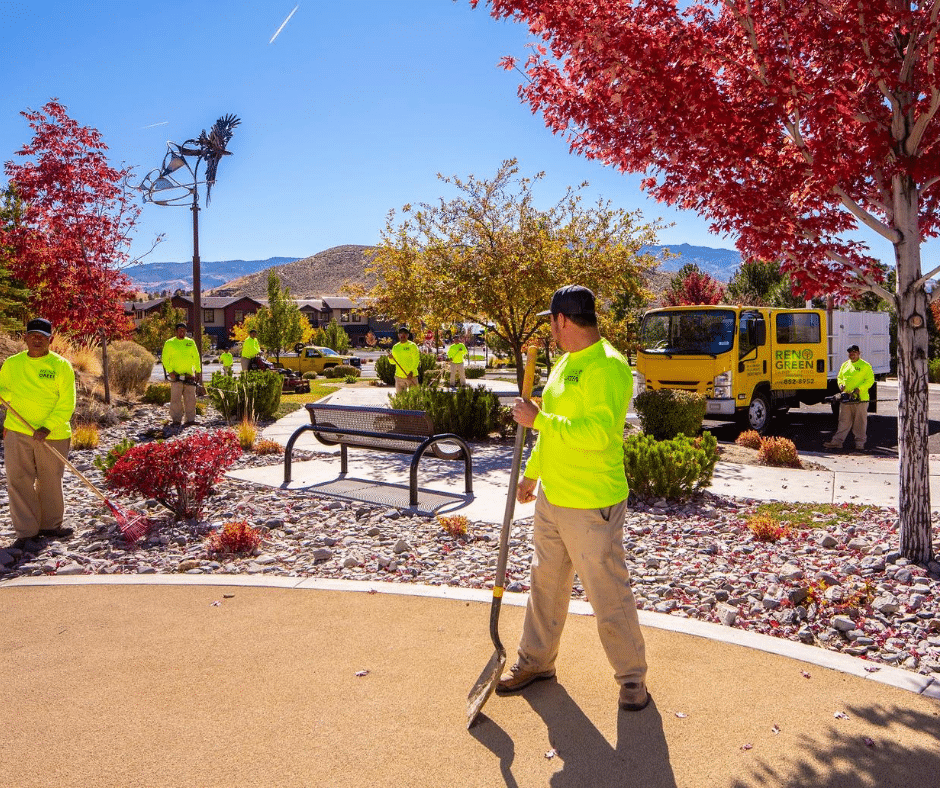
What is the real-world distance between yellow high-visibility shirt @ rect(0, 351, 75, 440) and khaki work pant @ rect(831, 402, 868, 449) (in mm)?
11571

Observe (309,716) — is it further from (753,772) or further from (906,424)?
(906,424)

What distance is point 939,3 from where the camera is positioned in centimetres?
486

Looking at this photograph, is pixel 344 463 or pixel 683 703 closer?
pixel 683 703

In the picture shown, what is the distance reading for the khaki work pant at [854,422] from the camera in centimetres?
1315

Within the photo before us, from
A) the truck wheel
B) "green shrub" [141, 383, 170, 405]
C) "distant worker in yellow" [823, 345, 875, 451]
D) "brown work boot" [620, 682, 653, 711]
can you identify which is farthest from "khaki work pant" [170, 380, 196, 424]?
"brown work boot" [620, 682, 653, 711]

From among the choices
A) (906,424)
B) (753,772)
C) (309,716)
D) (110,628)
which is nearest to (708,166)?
(906,424)

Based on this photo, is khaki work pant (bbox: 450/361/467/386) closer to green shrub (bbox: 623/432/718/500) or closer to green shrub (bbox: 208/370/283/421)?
green shrub (bbox: 208/370/283/421)

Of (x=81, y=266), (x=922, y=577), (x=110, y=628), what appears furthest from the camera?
(x=81, y=266)

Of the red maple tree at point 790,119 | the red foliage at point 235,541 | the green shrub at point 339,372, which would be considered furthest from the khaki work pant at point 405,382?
the green shrub at point 339,372

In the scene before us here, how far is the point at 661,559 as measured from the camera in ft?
19.1

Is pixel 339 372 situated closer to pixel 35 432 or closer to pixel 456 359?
pixel 456 359

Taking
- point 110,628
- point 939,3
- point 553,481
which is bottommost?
point 110,628

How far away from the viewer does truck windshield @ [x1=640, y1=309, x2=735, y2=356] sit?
1412 cm

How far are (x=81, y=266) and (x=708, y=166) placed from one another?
14.9 m
